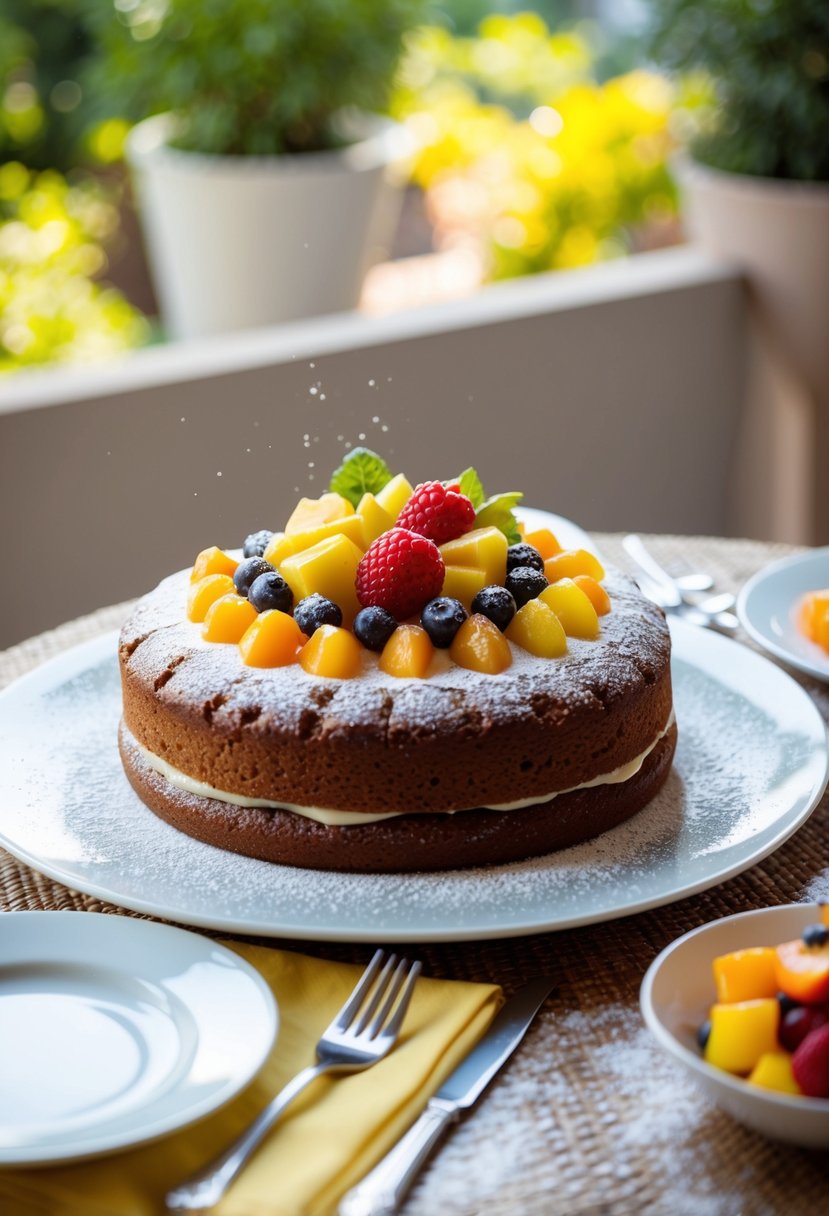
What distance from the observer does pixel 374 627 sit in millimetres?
1443

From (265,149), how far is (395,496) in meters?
2.75

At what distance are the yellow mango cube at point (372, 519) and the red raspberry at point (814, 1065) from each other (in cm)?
80

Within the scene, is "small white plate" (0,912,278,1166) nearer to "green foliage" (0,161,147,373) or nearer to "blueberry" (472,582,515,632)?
"blueberry" (472,582,515,632)

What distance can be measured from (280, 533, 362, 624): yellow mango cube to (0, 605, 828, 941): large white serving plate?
295 mm

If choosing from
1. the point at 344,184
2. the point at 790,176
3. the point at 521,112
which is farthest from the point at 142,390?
the point at 521,112

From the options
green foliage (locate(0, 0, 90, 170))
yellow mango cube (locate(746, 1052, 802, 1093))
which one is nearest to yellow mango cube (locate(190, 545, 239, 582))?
yellow mango cube (locate(746, 1052, 802, 1093))

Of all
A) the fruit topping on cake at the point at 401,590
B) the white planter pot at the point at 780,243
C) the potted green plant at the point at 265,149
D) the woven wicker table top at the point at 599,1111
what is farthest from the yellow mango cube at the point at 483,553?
the potted green plant at the point at 265,149

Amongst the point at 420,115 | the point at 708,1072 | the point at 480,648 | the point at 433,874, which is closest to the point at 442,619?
the point at 480,648

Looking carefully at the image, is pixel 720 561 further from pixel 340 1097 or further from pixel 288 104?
pixel 288 104

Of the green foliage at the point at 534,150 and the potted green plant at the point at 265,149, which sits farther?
the green foliage at the point at 534,150

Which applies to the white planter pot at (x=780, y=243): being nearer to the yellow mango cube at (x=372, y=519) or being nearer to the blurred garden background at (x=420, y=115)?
the blurred garden background at (x=420, y=115)

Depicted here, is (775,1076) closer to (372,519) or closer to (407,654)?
(407,654)

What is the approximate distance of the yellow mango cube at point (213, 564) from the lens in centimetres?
164

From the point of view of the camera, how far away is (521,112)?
5.52 m
